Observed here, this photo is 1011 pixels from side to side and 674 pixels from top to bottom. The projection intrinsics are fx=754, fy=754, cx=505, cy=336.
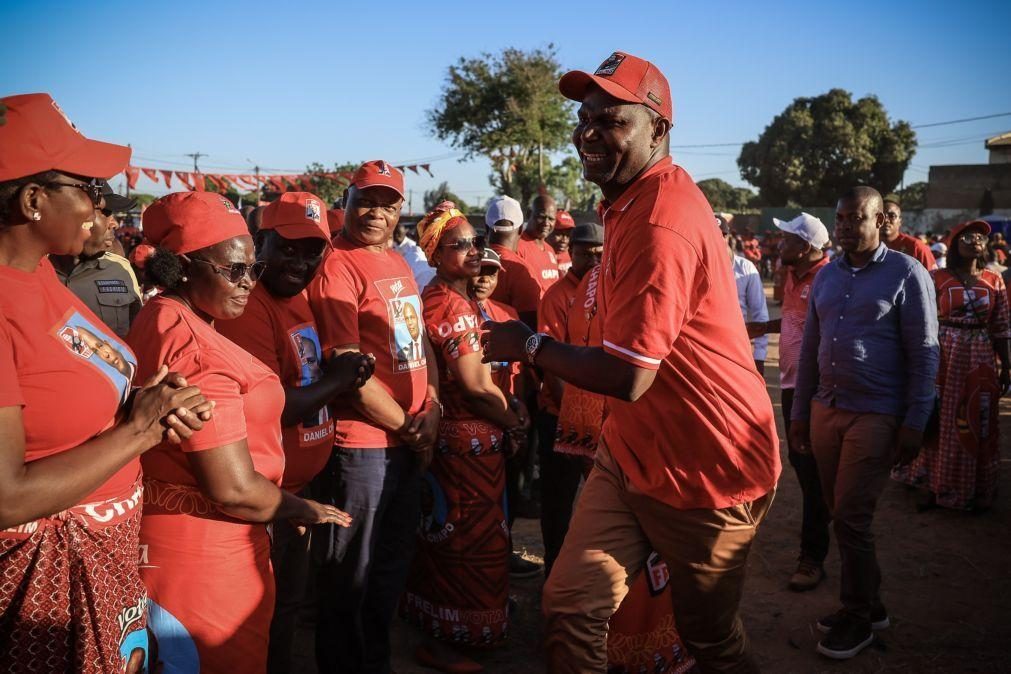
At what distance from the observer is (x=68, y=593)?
76.1 inches

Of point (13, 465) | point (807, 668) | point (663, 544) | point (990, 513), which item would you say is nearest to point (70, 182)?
point (13, 465)

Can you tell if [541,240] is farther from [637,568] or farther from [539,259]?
[637,568]

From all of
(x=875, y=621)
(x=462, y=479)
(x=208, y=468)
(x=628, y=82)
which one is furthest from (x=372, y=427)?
(x=875, y=621)

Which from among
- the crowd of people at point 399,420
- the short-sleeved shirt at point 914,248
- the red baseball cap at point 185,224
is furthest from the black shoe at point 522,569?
the short-sleeved shirt at point 914,248

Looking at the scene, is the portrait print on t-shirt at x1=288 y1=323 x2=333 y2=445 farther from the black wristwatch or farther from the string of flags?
the string of flags

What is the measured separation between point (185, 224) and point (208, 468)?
81 cm

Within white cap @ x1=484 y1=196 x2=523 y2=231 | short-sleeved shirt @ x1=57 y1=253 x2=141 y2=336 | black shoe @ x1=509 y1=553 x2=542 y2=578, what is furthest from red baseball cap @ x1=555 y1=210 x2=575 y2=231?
short-sleeved shirt @ x1=57 y1=253 x2=141 y2=336

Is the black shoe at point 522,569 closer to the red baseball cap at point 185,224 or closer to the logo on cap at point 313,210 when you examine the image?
the logo on cap at point 313,210

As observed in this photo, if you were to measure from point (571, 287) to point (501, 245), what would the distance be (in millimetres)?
1557

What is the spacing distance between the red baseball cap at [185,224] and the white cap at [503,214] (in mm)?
4009

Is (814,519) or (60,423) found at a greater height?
(60,423)

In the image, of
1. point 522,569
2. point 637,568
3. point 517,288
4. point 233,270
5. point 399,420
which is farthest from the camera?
point 517,288

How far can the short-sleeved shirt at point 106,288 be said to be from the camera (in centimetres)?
464

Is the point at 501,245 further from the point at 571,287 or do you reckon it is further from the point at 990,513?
the point at 990,513
